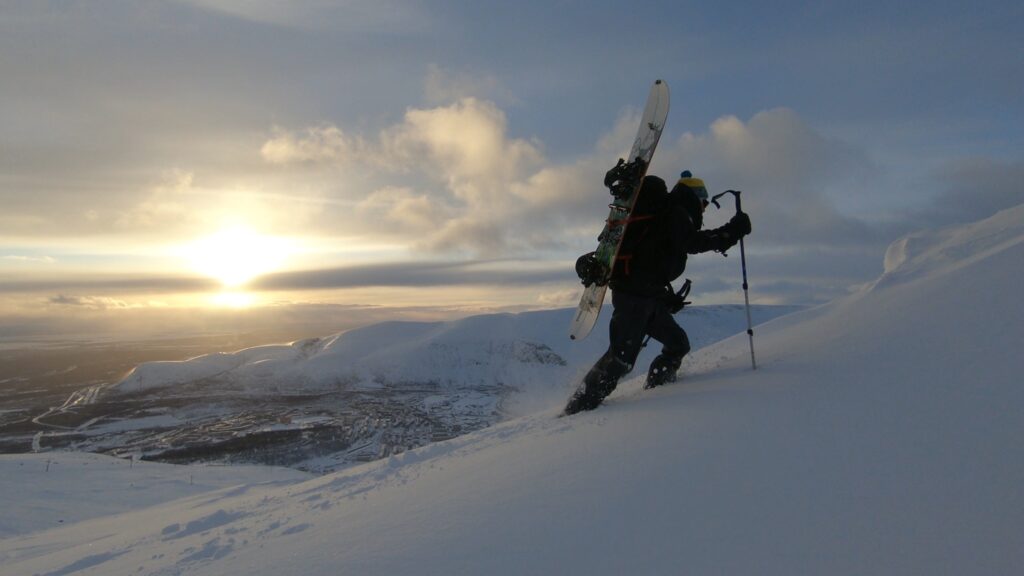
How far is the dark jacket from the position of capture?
23.0 feet

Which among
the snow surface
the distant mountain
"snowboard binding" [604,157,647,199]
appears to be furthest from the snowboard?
the distant mountain

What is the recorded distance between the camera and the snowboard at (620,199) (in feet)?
23.6

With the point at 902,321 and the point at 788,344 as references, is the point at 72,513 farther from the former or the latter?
the point at 902,321

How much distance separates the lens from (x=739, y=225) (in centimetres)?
688

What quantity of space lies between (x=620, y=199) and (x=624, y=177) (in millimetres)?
309

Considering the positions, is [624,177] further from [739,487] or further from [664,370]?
[739,487]

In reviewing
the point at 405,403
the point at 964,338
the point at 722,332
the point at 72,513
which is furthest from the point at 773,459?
the point at 722,332

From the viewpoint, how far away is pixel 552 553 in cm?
289

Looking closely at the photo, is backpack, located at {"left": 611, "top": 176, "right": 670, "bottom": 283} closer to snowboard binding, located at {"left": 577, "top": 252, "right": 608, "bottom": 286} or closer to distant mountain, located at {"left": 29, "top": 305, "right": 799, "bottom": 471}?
snowboard binding, located at {"left": 577, "top": 252, "right": 608, "bottom": 286}

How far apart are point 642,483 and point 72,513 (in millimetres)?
13334

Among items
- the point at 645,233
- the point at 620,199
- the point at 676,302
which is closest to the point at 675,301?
the point at 676,302

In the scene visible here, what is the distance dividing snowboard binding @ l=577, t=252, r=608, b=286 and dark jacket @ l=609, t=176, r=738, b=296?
0.48 feet

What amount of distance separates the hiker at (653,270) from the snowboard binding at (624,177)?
140 mm

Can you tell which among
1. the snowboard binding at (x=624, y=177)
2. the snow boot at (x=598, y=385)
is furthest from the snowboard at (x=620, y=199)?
the snow boot at (x=598, y=385)
